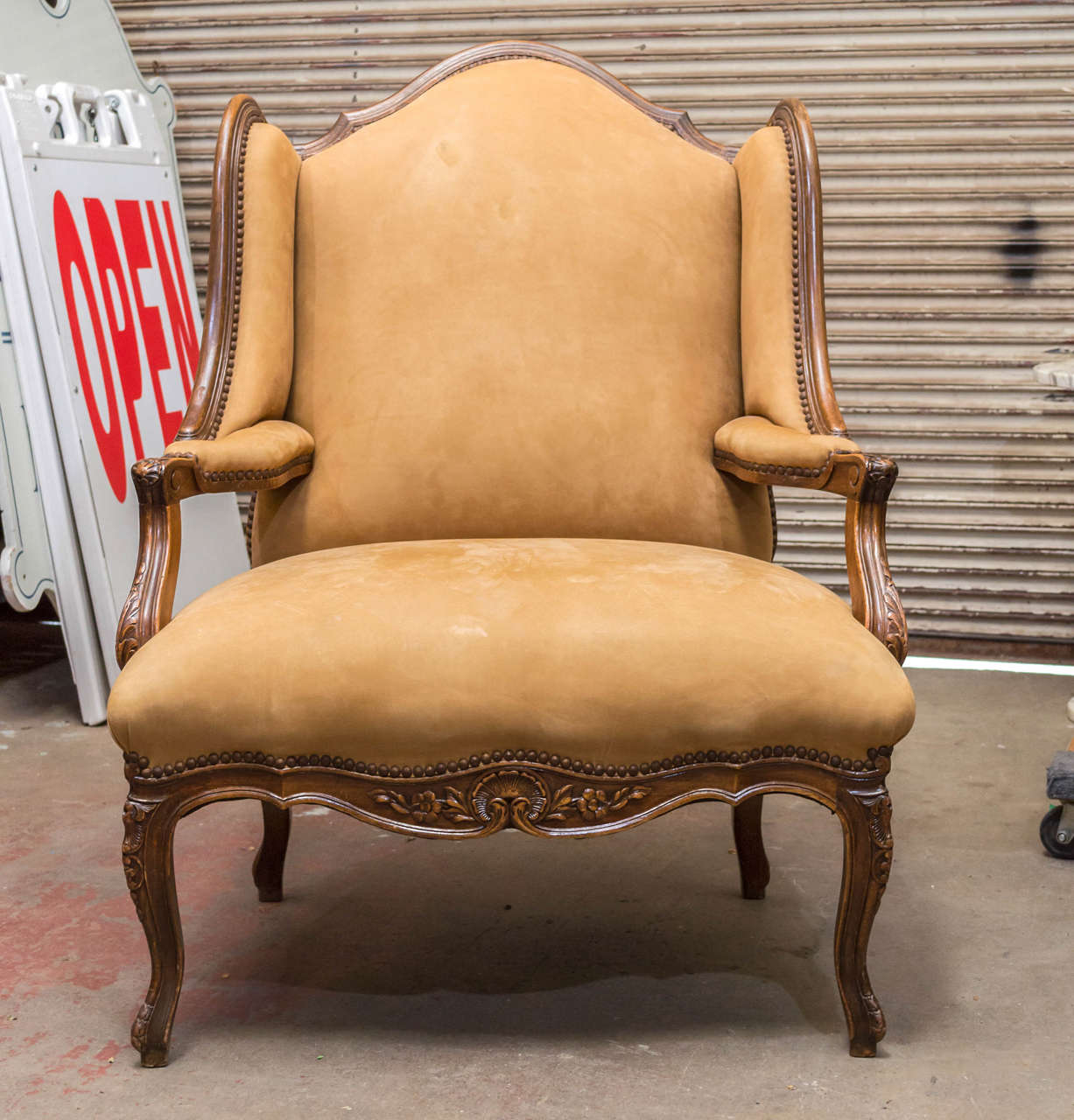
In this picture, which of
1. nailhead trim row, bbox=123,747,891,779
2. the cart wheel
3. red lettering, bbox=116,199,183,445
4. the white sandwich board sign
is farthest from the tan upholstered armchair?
red lettering, bbox=116,199,183,445

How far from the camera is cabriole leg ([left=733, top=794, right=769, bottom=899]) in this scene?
1898 mm

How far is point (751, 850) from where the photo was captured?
1902 mm

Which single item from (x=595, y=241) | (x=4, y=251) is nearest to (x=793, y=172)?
(x=595, y=241)

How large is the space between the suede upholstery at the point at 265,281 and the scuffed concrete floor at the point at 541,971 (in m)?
0.73

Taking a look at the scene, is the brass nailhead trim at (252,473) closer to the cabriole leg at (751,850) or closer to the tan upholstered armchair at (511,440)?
the tan upholstered armchair at (511,440)

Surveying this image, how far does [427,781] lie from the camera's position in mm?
1396

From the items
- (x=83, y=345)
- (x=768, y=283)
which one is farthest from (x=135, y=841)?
(x=83, y=345)

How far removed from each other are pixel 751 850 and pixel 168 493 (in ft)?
3.13

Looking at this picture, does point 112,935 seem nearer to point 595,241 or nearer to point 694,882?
point 694,882

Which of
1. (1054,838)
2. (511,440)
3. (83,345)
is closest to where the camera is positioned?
(511,440)

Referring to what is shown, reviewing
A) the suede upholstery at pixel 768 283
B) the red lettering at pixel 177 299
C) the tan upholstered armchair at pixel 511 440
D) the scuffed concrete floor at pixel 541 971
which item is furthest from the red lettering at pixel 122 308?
the suede upholstery at pixel 768 283

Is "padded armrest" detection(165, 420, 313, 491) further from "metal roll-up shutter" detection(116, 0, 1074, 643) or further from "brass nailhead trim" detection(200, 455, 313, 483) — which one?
"metal roll-up shutter" detection(116, 0, 1074, 643)

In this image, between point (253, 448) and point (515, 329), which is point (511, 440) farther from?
point (253, 448)

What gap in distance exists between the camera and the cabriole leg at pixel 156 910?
1418 millimetres
